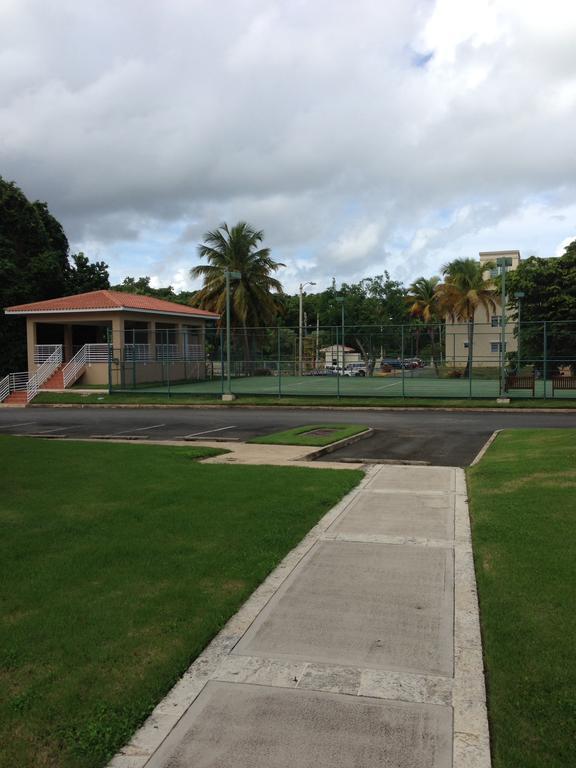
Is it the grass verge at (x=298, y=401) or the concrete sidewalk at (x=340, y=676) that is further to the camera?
the grass verge at (x=298, y=401)

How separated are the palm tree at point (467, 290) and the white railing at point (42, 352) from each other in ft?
102

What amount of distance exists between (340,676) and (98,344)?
119ft

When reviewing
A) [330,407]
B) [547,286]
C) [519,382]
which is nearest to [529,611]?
[330,407]

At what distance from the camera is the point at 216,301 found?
5122 cm

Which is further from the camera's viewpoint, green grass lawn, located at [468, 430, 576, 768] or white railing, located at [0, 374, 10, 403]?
white railing, located at [0, 374, 10, 403]

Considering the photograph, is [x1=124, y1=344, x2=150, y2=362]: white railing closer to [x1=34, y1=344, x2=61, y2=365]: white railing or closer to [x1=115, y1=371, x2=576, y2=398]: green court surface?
[x1=115, y1=371, x2=576, y2=398]: green court surface

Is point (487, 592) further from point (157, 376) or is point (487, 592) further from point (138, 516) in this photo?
point (157, 376)

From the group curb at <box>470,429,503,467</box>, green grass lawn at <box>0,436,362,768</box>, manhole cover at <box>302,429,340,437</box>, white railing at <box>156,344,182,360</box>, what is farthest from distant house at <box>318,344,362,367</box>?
green grass lawn at <box>0,436,362,768</box>

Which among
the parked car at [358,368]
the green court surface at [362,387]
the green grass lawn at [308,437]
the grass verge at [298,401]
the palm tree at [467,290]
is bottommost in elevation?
the green grass lawn at [308,437]

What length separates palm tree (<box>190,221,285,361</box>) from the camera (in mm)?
51250

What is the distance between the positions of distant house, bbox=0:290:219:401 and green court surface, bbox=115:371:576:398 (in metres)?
2.20

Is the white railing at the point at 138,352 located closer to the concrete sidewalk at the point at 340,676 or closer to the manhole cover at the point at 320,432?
the manhole cover at the point at 320,432

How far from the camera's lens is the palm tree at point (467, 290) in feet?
173

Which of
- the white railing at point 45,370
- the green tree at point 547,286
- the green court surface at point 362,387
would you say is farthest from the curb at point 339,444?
the green tree at point 547,286
